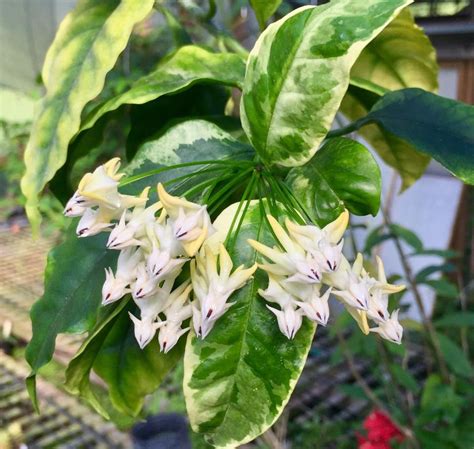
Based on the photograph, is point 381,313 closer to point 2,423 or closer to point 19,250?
point 2,423

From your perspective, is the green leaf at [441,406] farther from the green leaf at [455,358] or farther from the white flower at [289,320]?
the white flower at [289,320]

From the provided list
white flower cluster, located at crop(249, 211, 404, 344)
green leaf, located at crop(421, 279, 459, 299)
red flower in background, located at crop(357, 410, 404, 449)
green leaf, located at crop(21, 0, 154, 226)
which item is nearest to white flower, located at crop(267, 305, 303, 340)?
white flower cluster, located at crop(249, 211, 404, 344)

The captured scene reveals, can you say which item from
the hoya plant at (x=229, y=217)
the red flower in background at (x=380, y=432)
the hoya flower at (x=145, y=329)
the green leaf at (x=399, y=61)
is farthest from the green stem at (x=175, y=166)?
the red flower in background at (x=380, y=432)

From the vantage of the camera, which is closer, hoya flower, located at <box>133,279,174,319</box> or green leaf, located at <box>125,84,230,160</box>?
hoya flower, located at <box>133,279,174,319</box>

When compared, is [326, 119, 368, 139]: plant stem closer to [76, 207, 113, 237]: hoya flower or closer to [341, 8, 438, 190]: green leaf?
[341, 8, 438, 190]: green leaf

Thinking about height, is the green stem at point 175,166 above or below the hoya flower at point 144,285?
above

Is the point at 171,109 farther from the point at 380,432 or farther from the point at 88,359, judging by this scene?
the point at 380,432

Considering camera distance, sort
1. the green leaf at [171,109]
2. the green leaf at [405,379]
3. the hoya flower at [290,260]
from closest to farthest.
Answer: the hoya flower at [290,260], the green leaf at [171,109], the green leaf at [405,379]
